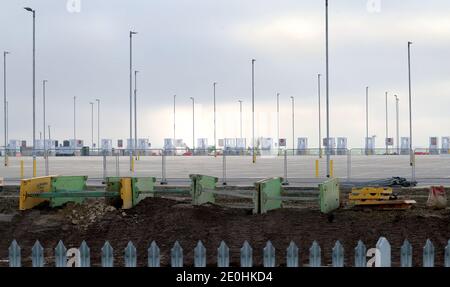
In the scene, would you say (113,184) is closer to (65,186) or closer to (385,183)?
(65,186)

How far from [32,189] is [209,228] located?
566 cm

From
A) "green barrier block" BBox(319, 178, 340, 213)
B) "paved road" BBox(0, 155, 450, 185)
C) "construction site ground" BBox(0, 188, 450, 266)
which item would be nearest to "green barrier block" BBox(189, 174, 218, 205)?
"construction site ground" BBox(0, 188, 450, 266)

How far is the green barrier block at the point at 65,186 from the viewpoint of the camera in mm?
16375

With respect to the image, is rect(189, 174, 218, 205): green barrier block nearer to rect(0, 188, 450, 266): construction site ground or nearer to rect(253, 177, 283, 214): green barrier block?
rect(0, 188, 450, 266): construction site ground

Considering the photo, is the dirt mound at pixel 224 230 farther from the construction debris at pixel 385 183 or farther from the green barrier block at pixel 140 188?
the construction debris at pixel 385 183

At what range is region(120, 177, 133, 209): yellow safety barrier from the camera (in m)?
16.0

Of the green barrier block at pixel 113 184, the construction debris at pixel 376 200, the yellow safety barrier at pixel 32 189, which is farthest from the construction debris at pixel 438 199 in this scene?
the yellow safety barrier at pixel 32 189

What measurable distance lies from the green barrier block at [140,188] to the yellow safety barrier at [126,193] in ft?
0.35

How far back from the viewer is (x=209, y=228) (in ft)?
43.5

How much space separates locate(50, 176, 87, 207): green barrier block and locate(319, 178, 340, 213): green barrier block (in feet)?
21.4

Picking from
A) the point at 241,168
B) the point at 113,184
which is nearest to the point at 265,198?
the point at 113,184

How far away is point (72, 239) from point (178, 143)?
105967mm
